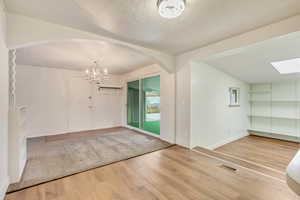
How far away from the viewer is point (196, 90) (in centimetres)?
333

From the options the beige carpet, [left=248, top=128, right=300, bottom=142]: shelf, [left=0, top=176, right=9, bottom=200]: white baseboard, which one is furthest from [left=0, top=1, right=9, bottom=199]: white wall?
[left=248, top=128, right=300, bottom=142]: shelf

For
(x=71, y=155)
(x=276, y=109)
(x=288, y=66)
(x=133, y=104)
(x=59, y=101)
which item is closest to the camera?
(x=71, y=155)

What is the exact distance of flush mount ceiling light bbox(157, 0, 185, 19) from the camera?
147cm

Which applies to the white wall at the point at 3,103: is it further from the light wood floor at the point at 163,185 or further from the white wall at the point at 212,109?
the white wall at the point at 212,109

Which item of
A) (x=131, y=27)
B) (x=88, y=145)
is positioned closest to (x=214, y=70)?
(x=131, y=27)

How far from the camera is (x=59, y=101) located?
4566 millimetres

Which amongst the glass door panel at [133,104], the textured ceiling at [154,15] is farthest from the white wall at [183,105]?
the glass door panel at [133,104]

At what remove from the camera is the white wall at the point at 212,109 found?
10.9 feet

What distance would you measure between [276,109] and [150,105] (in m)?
4.68

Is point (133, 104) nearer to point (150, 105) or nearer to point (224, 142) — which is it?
point (150, 105)

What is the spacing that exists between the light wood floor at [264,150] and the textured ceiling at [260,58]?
85.5 inches

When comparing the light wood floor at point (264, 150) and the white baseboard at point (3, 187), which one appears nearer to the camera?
the white baseboard at point (3, 187)

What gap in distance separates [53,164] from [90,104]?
304cm

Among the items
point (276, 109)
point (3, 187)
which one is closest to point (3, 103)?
point (3, 187)
